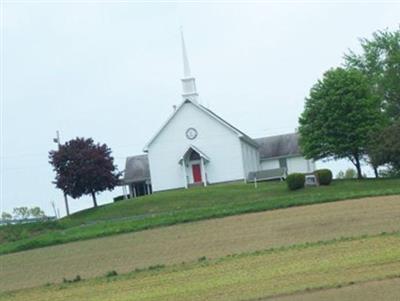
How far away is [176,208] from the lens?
58.5 metres

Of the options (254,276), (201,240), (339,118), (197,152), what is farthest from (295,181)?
(254,276)

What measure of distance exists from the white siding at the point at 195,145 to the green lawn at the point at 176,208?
14.2 feet

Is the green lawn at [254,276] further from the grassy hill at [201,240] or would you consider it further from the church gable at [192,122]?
the church gable at [192,122]

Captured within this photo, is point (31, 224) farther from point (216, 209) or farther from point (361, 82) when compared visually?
point (361, 82)

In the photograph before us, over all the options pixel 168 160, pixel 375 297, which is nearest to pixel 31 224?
pixel 168 160

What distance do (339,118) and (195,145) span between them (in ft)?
41.3

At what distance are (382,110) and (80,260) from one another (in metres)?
50.4

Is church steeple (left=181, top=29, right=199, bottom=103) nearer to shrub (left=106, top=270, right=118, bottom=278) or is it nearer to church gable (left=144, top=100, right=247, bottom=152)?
church gable (left=144, top=100, right=247, bottom=152)

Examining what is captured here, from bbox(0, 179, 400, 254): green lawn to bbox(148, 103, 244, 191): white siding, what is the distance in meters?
4.33

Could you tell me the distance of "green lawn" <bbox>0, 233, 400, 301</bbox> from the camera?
19.2 m

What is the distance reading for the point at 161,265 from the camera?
28.9 meters

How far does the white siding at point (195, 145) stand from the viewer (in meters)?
75.9

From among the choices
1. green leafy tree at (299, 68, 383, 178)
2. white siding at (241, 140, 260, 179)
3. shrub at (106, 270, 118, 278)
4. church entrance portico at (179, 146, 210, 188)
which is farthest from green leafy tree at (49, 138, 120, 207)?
shrub at (106, 270, 118, 278)

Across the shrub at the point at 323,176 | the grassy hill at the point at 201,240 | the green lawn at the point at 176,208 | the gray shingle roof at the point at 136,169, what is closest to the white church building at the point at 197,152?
the green lawn at the point at 176,208
